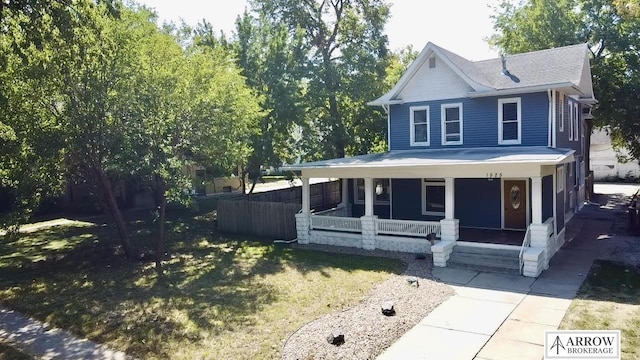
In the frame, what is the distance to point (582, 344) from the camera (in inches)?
322

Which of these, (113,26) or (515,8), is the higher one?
(515,8)

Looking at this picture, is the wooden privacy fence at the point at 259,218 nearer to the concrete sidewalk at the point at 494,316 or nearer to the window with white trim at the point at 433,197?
the window with white trim at the point at 433,197

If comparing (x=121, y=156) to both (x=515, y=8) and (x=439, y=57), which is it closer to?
(x=439, y=57)

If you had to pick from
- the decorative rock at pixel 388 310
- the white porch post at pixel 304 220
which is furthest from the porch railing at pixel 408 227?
the decorative rock at pixel 388 310

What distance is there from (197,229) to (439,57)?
45.7ft

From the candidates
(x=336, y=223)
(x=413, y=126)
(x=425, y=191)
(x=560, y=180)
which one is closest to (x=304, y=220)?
(x=336, y=223)

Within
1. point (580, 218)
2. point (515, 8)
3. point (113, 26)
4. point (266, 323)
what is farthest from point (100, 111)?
point (515, 8)

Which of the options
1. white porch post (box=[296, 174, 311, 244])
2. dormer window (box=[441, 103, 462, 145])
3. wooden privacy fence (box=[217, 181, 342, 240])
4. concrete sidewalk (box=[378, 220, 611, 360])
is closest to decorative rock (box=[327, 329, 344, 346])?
concrete sidewalk (box=[378, 220, 611, 360])

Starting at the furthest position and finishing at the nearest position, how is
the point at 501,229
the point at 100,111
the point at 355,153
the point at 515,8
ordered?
the point at 515,8, the point at 355,153, the point at 501,229, the point at 100,111

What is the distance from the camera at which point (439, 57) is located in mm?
18469

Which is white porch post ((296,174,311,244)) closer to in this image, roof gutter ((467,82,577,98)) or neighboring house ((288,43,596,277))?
neighboring house ((288,43,596,277))

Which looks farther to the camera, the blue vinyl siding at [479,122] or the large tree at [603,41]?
the large tree at [603,41]

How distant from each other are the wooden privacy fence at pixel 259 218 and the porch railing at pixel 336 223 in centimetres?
124

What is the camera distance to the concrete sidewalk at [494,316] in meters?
8.26
